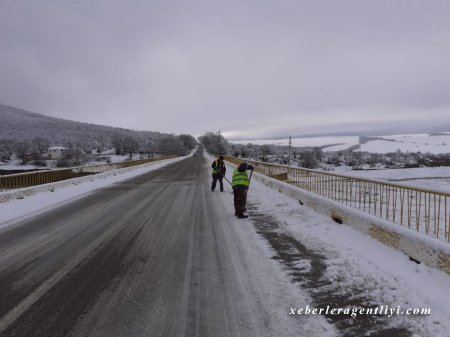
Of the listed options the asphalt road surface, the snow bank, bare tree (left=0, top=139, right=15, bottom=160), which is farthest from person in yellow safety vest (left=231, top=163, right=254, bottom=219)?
bare tree (left=0, top=139, right=15, bottom=160)

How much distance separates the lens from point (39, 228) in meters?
7.93

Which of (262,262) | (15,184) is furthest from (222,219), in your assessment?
(15,184)

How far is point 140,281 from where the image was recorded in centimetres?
458

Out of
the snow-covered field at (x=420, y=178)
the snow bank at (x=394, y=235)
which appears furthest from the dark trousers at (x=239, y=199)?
the snow-covered field at (x=420, y=178)

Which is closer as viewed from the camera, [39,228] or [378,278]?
[378,278]

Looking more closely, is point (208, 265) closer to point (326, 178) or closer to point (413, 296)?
point (413, 296)

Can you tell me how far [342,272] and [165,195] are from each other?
9495 millimetres

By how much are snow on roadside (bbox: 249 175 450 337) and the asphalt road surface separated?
1.00 meters

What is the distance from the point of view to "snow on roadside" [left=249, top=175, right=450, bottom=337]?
3584 millimetres

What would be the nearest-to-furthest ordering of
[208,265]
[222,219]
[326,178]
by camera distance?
[208,265], [222,219], [326,178]

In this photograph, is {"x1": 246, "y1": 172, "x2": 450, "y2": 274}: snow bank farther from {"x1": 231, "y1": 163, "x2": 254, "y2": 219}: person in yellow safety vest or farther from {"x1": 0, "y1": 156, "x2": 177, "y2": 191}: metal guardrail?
{"x1": 0, "y1": 156, "x2": 177, "y2": 191}: metal guardrail

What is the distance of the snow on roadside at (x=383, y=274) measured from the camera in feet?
11.8

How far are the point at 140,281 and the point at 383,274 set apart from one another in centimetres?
332

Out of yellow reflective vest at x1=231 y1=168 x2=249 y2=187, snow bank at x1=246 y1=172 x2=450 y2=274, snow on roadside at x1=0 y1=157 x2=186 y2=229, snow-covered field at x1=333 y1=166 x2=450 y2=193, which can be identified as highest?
yellow reflective vest at x1=231 y1=168 x2=249 y2=187
